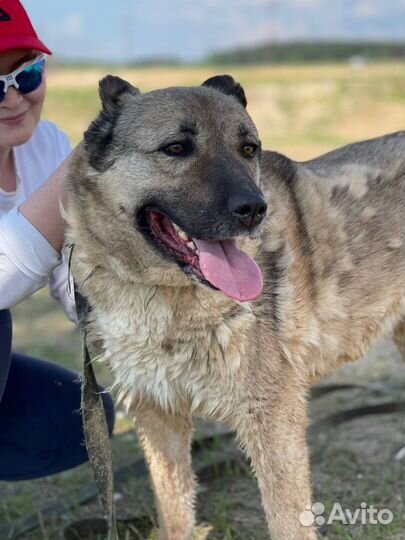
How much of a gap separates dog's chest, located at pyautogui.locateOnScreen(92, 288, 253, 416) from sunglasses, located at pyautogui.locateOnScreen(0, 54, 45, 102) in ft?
3.08

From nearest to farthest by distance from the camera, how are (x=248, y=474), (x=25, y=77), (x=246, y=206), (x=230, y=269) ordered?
(x=246, y=206)
(x=230, y=269)
(x=25, y=77)
(x=248, y=474)

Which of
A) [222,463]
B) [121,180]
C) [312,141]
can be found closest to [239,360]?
[121,180]

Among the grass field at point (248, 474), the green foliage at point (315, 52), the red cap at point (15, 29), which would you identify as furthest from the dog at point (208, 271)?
the green foliage at point (315, 52)

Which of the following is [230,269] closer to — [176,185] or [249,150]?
[176,185]

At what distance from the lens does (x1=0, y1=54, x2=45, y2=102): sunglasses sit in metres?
2.97

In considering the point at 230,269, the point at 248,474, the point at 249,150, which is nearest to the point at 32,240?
the point at 230,269

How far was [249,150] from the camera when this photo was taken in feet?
9.02

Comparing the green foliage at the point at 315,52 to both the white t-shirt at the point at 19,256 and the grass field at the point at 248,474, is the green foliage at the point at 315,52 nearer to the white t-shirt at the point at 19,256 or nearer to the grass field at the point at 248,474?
the grass field at the point at 248,474

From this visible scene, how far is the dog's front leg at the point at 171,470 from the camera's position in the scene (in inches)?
123

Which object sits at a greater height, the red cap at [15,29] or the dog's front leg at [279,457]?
the red cap at [15,29]

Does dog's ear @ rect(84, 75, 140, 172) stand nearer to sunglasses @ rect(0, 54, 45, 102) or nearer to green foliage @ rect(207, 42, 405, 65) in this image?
sunglasses @ rect(0, 54, 45, 102)

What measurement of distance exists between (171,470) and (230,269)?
41.2 inches

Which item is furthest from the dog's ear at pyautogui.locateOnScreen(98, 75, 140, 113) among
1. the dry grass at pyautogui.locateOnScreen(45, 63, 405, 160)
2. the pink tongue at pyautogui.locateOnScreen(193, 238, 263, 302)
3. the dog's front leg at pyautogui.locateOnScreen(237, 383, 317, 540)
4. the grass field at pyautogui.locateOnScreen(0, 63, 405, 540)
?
the dry grass at pyautogui.locateOnScreen(45, 63, 405, 160)

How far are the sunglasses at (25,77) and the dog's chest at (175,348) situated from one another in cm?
94
